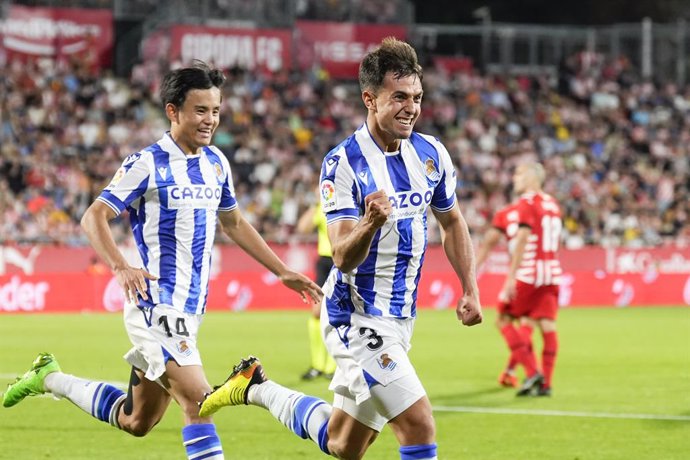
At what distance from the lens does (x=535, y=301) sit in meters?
12.7

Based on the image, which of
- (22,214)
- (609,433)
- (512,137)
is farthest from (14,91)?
(609,433)

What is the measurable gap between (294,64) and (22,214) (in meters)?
12.7

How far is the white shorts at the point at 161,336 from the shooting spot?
694 cm

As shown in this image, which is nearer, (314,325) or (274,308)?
(314,325)

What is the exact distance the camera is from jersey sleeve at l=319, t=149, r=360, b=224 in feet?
19.9

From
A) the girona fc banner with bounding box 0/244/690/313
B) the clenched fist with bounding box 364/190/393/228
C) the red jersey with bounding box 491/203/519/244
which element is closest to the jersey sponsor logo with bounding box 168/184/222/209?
the clenched fist with bounding box 364/190/393/228

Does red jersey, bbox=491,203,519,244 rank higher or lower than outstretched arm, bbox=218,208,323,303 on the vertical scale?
lower

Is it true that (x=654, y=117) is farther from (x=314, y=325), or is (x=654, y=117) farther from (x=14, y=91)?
(x=314, y=325)

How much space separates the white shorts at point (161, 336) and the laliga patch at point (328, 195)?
1.33 meters

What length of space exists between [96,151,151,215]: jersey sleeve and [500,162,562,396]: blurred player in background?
6093mm

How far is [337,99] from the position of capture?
3475 centimetres

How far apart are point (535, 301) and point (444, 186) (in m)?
6.43

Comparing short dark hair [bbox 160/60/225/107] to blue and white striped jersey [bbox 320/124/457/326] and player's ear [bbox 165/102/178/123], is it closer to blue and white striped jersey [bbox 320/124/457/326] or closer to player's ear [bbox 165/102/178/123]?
player's ear [bbox 165/102/178/123]

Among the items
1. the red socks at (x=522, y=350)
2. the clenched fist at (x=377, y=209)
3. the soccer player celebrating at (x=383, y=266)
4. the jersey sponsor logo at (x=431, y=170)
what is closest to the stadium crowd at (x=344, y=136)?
the red socks at (x=522, y=350)
